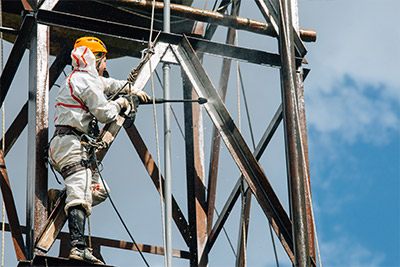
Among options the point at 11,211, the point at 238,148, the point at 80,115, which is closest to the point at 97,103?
the point at 80,115

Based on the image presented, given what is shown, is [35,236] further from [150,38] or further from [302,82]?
[302,82]

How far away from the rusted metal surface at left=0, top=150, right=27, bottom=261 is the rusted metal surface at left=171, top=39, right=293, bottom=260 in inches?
87.4

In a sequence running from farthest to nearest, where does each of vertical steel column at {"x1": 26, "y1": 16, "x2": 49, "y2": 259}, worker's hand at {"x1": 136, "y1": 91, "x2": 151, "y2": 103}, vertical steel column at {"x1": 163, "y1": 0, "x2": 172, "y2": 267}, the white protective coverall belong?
worker's hand at {"x1": 136, "y1": 91, "x2": 151, "y2": 103} → the white protective coverall → vertical steel column at {"x1": 163, "y1": 0, "x2": 172, "y2": 267} → vertical steel column at {"x1": 26, "y1": 16, "x2": 49, "y2": 259}

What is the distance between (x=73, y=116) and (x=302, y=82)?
109 inches

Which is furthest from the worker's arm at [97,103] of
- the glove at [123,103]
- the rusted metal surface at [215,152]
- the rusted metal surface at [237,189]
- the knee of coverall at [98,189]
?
the rusted metal surface at [215,152]

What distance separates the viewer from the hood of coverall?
31.7ft

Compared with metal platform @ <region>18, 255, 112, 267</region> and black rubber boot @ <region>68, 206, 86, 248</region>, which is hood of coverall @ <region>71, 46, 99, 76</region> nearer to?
black rubber boot @ <region>68, 206, 86, 248</region>

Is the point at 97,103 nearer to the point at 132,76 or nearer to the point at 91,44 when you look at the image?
the point at 132,76

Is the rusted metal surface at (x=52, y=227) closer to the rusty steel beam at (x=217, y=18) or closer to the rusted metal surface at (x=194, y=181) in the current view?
the rusted metal surface at (x=194, y=181)

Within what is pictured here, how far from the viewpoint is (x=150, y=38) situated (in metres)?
9.92

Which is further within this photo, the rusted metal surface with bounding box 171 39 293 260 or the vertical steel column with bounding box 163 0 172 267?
the rusted metal surface with bounding box 171 39 293 260

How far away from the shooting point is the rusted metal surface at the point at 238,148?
32.0ft

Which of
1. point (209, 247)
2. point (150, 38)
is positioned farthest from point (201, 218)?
point (150, 38)

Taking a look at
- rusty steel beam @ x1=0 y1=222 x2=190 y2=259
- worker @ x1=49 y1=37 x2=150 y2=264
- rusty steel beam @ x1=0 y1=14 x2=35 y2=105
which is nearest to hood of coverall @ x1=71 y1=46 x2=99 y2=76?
worker @ x1=49 y1=37 x2=150 y2=264
